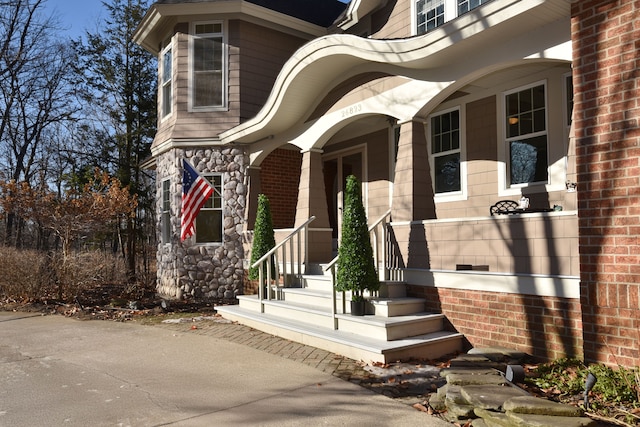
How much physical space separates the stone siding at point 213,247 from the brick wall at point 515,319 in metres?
5.88

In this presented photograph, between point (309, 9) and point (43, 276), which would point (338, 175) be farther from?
point (43, 276)

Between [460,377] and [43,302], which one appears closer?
[460,377]

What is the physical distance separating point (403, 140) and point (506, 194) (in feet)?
7.00

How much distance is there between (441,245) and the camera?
631 centimetres

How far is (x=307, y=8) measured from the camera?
12.9 metres

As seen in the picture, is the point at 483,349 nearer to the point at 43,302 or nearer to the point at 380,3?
the point at 380,3

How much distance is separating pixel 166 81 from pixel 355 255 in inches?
345

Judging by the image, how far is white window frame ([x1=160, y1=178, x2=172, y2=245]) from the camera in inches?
469

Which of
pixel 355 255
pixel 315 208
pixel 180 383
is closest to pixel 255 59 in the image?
pixel 315 208

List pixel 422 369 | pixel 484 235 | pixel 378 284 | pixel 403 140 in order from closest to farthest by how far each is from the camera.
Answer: pixel 422 369 < pixel 484 235 < pixel 378 284 < pixel 403 140

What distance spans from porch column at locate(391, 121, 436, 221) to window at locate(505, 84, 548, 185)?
1.82m

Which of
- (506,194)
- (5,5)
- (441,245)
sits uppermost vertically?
(5,5)

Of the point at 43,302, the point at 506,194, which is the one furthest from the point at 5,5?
the point at 506,194

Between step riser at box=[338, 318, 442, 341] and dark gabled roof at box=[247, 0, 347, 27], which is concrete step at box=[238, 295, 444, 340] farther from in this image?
dark gabled roof at box=[247, 0, 347, 27]
